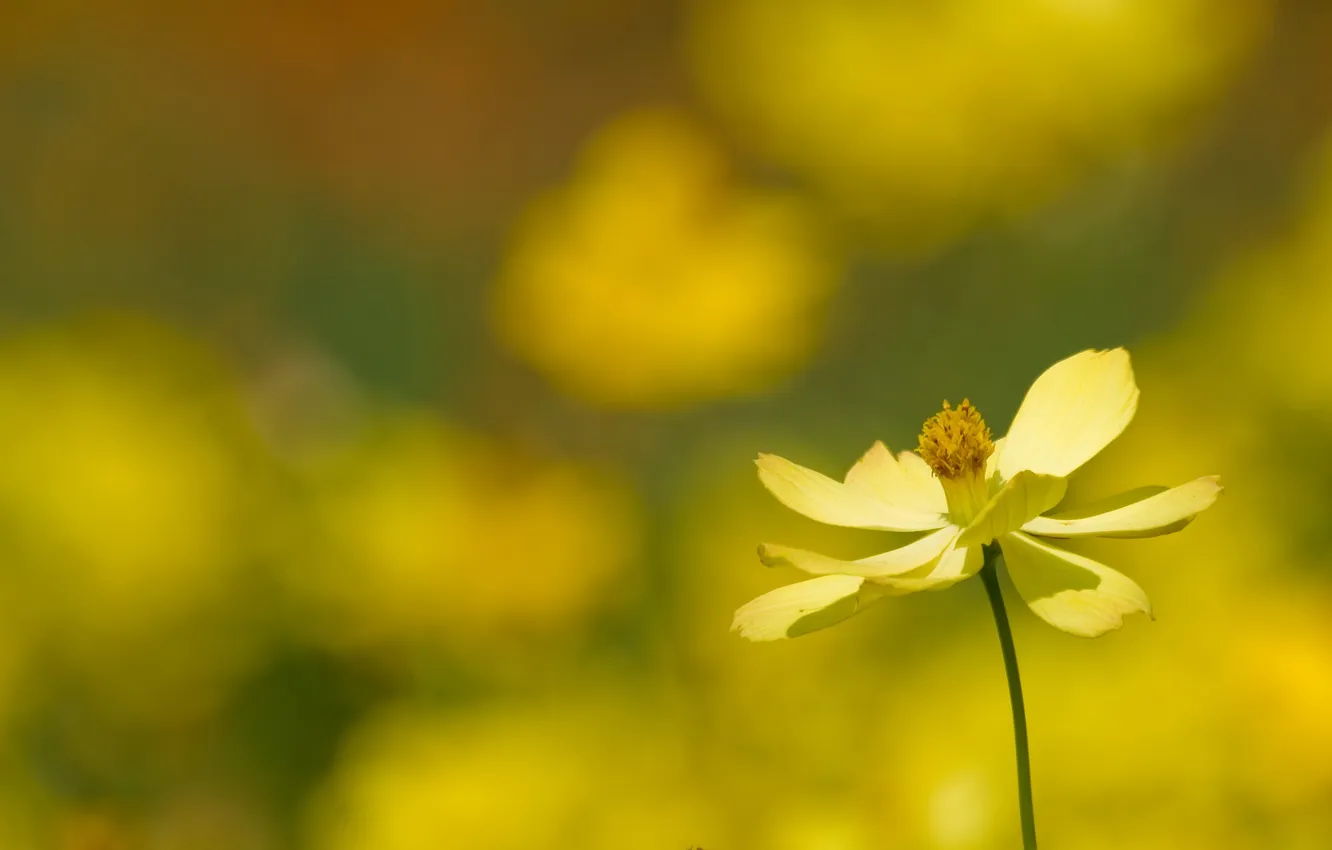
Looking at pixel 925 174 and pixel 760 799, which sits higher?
pixel 925 174

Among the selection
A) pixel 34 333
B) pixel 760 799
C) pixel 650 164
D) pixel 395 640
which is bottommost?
pixel 760 799

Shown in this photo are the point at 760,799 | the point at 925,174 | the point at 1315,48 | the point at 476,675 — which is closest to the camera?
the point at 760,799

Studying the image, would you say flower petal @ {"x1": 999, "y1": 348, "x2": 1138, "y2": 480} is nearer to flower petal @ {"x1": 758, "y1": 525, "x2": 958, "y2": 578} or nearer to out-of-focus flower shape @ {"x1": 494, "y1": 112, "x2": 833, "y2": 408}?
flower petal @ {"x1": 758, "y1": 525, "x2": 958, "y2": 578}

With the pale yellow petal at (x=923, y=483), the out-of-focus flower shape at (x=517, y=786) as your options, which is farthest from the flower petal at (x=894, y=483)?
the out-of-focus flower shape at (x=517, y=786)

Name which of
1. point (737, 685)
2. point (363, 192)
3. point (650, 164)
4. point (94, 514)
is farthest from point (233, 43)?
point (737, 685)

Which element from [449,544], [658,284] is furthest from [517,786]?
[658,284]

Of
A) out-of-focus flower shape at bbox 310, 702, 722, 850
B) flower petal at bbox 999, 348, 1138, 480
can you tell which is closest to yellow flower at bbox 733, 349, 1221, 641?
flower petal at bbox 999, 348, 1138, 480

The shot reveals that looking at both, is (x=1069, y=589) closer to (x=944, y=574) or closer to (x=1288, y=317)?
(x=944, y=574)

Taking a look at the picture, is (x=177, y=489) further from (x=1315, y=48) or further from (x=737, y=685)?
(x=1315, y=48)
